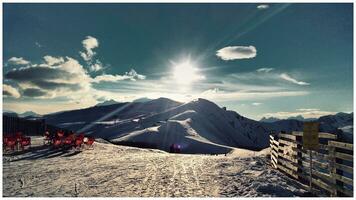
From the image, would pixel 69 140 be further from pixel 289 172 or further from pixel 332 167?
pixel 332 167

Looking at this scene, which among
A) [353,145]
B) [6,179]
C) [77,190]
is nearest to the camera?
[353,145]

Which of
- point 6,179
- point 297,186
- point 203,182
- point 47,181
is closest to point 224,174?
point 203,182

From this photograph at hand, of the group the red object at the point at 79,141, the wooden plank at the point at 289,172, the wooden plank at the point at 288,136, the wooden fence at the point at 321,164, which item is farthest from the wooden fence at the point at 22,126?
the wooden plank at the point at 289,172

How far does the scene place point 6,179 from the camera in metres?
14.2

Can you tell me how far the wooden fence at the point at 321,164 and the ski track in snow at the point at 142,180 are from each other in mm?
744

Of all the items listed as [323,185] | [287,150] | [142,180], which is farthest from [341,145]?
[142,180]

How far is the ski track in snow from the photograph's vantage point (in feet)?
38.8

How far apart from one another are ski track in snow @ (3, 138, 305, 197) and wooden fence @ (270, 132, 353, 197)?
29.3 inches

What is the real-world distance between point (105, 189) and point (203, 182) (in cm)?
366

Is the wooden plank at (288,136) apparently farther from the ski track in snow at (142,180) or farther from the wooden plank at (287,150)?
the ski track in snow at (142,180)

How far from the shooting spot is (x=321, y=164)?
12656 millimetres

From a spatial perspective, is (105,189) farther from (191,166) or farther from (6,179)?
(191,166)

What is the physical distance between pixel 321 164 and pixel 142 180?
6.69 meters

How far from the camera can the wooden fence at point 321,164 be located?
428 inches
